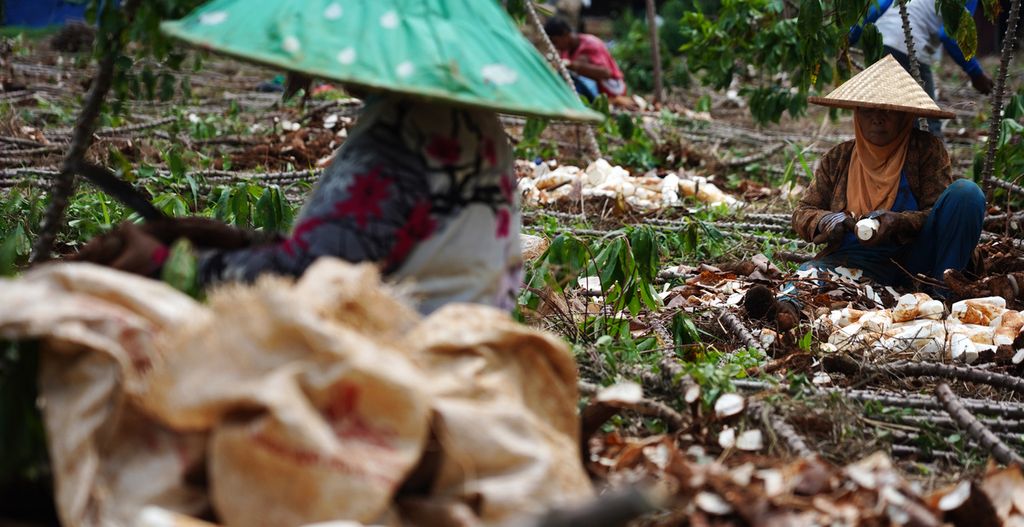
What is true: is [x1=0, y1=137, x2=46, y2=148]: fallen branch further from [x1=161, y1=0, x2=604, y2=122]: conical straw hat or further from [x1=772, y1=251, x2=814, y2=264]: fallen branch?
[x1=161, y1=0, x2=604, y2=122]: conical straw hat

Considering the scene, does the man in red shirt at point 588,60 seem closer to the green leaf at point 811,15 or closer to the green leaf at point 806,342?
the green leaf at point 811,15

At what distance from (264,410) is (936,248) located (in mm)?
3516

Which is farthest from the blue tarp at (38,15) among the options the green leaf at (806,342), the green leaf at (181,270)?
the green leaf at (181,270)

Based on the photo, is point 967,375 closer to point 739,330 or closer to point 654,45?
point 739,330

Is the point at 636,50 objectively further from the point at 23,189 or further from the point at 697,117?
the point at 23,189

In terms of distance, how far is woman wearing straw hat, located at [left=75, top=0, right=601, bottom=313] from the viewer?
183cm

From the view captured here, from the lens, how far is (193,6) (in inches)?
99.1

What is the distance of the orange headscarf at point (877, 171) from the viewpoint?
4422 millimetres

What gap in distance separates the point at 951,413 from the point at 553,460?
4.64ft

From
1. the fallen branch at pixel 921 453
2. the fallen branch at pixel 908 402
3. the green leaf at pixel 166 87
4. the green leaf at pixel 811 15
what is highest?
the green leaf at pixel 811 15

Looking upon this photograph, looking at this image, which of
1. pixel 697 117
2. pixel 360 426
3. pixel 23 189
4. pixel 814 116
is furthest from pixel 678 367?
pixel 814 116

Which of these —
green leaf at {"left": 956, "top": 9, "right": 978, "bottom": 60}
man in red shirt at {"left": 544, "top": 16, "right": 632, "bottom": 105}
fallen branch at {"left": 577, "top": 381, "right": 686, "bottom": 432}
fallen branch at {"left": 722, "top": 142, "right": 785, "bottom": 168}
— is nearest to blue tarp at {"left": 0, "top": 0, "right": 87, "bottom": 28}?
man in red shirt at {"left": 544, "top": 16, "right": 632, "bottom": 105}

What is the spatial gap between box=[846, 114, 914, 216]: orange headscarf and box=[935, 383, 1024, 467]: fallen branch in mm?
1819

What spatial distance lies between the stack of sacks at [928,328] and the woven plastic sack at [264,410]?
2136 mm
